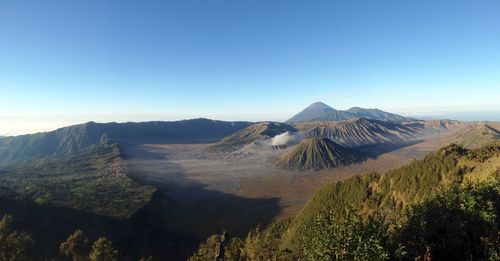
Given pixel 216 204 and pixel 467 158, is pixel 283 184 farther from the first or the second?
pixel 467 158

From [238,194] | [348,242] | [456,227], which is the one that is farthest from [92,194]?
[456,227]

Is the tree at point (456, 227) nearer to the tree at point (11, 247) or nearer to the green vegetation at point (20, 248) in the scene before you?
the green vegetation at point (20, 248)

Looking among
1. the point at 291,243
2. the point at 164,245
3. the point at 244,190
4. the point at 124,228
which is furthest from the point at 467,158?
the point at 244,190

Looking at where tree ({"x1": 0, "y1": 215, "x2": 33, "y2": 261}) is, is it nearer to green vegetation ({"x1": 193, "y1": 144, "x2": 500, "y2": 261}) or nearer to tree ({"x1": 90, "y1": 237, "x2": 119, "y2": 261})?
tree ({"x1": 90, "y1": 237, "x2": 119, "y2": 261})

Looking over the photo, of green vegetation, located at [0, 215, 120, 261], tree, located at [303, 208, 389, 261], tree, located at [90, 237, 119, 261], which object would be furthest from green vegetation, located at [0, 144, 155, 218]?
tree, located at [303, 208, 389, 261]

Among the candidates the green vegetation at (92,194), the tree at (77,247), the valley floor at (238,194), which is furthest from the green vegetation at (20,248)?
the green vegetation at (92,194)

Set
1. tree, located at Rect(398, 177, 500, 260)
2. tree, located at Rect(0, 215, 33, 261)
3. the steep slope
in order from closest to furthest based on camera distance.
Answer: tree, located at Rect(398, 177, 500, 260) → tree, located at Rect(0, 215, 33, 261) → the steep slope
